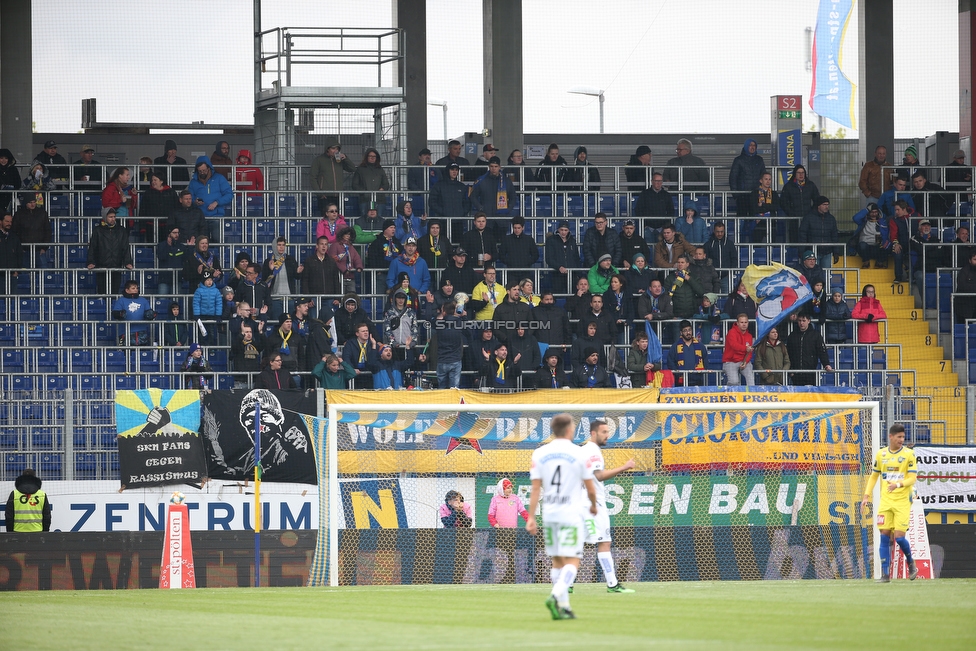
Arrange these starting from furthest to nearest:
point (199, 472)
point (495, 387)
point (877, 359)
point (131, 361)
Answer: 1. point (877, 359)
2. point (131, 361)
3. point (495, 387)
4. point (199, 472)

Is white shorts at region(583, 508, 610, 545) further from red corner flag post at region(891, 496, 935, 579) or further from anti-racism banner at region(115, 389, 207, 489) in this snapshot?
anti-racism banner at region(115, 389, 207, 489)

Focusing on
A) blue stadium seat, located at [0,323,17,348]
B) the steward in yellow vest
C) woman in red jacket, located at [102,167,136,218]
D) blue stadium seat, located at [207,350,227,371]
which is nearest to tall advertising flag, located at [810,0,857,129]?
blue stadium seat, located at [207,350,227,371]

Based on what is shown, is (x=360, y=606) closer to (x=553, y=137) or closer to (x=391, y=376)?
(x=391, y=376)

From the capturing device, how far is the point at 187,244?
75.4ft

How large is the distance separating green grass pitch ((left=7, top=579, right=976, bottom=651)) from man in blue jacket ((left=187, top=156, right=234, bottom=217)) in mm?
10697

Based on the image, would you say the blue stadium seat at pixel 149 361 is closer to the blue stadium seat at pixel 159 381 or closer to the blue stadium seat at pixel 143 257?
the blue stadium seat at pixel 159 381

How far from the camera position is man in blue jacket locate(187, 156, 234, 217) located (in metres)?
24.3

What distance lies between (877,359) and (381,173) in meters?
9.82

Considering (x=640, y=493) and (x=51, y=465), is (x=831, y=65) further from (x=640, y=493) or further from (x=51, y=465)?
(x=51, y=465)

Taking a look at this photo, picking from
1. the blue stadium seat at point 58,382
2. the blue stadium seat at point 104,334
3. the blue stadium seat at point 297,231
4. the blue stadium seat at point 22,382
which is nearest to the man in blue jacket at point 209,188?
the blue stadium seat at point 297,231

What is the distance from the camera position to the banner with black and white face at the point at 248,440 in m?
18.5

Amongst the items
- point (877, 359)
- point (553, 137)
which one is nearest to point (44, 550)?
point (877, 359)

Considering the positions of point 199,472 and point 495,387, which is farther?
point 495,387

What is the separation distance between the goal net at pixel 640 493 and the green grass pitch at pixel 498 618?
1943 millimetres
